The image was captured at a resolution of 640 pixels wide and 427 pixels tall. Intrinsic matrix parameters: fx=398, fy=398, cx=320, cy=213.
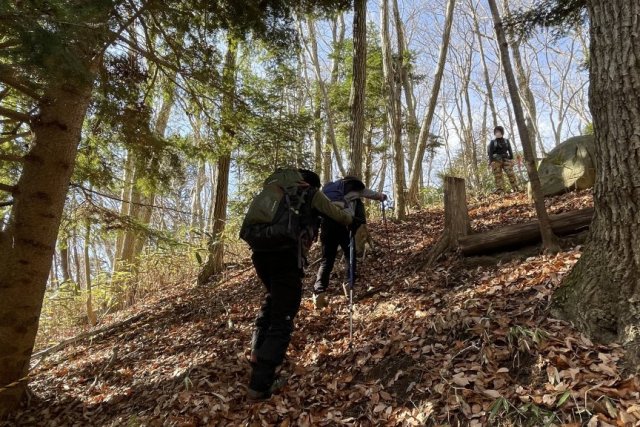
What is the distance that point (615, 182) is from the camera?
9.10ft

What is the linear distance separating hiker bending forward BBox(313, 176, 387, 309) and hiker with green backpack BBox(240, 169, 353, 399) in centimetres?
138

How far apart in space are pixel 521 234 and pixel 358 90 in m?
3.83

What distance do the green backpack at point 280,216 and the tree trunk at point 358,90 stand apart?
11.0 ft

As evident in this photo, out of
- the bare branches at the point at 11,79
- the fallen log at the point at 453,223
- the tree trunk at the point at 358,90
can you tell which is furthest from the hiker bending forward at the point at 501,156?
the bare branches at the point at 11,79

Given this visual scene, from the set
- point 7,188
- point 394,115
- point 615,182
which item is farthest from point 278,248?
point 394,115

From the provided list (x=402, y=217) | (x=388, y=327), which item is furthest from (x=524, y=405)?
(x=402, y=217)

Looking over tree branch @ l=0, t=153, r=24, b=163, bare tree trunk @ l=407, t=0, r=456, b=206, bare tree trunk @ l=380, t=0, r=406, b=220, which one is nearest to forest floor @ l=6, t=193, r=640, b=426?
tree branch @ l=0, t=153, r=24, b=163

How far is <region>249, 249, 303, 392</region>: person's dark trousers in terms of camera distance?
3.51 m

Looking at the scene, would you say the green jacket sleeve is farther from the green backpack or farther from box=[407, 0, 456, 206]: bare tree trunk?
box=[407, 0, 456, 206]: bare tree trunk

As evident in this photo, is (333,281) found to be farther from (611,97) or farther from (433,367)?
(611,97)

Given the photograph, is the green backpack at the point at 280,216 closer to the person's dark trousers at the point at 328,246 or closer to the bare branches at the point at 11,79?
the person's dark trousers at the point at 328,246

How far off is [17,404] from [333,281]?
4.11 metres

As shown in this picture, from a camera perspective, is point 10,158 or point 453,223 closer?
point 10,158

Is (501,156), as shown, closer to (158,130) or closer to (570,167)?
(570,167)
